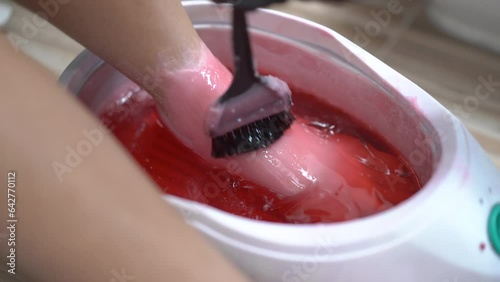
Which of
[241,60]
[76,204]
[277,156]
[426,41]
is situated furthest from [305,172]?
[426,41]

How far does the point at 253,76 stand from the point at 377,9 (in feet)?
1.84

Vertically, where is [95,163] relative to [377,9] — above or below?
above

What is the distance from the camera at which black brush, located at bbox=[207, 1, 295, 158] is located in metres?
0.62

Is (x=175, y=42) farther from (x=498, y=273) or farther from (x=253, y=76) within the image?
(x=498, y=273)

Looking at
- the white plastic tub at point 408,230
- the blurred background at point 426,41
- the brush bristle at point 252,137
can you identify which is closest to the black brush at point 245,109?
the brush bristle at point 252,137

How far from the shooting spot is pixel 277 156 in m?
0.67

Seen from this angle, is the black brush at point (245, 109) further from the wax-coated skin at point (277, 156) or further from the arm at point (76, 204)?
the arm at point (76, 204)

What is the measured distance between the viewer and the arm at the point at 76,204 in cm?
43

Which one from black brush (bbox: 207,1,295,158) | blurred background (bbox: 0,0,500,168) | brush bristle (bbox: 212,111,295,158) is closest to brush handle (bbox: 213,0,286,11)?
black brush (bbox: 207,1,295,158)

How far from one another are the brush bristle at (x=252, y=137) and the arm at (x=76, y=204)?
0.20 metres

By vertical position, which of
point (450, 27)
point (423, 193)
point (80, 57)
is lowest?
point (450, 27)

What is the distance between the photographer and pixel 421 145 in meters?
0.68

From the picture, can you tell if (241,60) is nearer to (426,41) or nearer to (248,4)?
(248,4)

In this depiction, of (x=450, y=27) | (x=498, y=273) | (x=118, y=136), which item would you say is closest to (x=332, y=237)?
(x=498, y=273)
